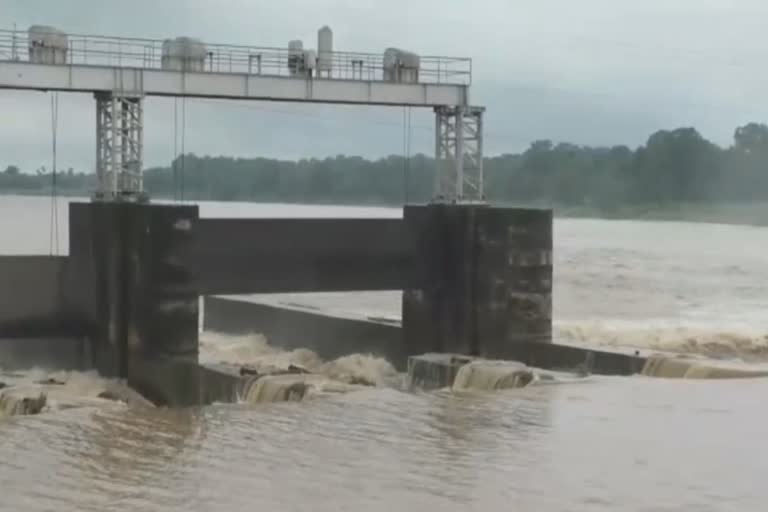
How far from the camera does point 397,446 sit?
47.8 ft

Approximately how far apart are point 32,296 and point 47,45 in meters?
4.31

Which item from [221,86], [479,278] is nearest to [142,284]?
[221,86]

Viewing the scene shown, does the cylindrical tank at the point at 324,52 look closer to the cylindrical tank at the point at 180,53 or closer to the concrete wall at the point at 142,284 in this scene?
the cylindrical tank at the point at 180,53

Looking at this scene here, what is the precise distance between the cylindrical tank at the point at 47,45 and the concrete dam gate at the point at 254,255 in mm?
24

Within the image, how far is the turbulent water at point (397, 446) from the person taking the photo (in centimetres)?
1220

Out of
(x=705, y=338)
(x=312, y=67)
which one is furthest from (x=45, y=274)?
(x=705, y=338)

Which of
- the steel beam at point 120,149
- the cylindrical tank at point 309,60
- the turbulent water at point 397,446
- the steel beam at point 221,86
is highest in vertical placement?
the cylindrical tank at point 309,60

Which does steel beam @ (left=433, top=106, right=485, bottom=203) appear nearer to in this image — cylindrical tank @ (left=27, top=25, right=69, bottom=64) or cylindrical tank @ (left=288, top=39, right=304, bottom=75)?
cylindrical tank @ (left=288, top=39, right=304, bottom=75)

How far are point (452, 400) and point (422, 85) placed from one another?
298 inches

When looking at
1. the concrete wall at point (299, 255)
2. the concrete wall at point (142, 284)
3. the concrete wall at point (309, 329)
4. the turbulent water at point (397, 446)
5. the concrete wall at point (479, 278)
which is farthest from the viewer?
the concrete wall at point (309, 329)

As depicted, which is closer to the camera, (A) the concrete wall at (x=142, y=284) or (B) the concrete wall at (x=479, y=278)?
(A) the concrete wall at (x=142, y=284)

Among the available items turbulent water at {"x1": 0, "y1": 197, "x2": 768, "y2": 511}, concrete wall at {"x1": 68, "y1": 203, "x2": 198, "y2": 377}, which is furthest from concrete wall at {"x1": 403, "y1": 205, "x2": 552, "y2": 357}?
concrete wall at {"x1": 68, "y1": 203, "x2": 198, "y2": 377}

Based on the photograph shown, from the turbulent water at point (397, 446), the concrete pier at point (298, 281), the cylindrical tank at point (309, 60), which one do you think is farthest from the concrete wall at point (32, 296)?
the cylindrical tank at point (309, 60)

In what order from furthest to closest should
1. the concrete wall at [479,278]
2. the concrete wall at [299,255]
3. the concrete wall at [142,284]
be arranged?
the concrete wall at [479,278]
the concrete wall at [299,255]
the concrete wall at [142,284]
